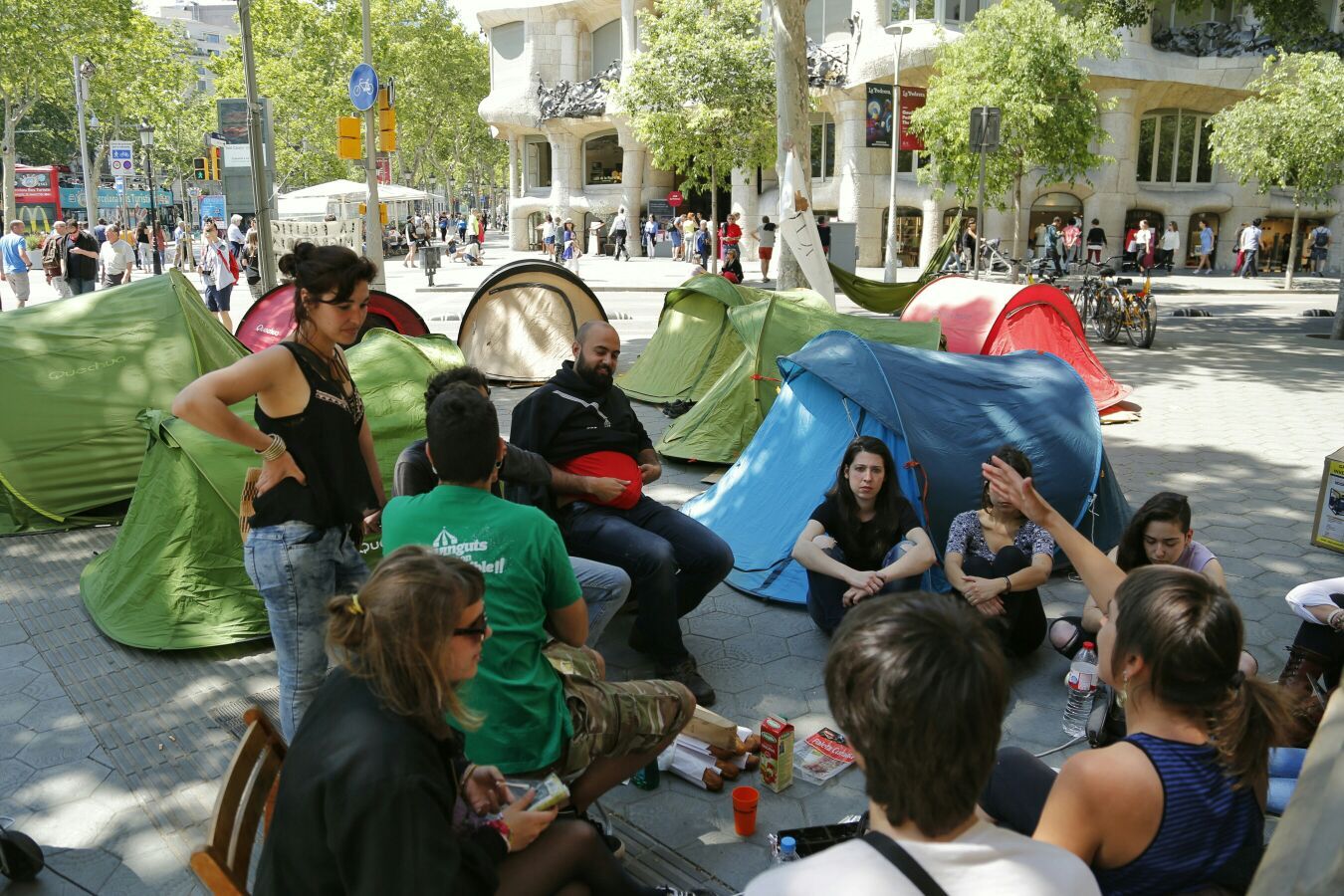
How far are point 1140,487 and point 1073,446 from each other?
2194 millimetres

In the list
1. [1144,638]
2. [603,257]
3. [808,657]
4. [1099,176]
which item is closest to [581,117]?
[603,257]

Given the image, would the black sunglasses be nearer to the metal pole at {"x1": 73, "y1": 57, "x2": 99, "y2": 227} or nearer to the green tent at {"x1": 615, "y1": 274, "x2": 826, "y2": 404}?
the green tent at {"x1": 615, "y1": 274, "x2": 826, "y2": 404}

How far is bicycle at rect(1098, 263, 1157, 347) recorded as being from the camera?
14.0m

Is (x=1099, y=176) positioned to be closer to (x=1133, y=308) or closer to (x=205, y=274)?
(x=1133, y=308)

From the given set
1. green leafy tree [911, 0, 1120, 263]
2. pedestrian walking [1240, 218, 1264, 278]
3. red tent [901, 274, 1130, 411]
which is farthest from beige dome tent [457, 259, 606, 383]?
pedestrian walking [1240, 218, 1264, 278]


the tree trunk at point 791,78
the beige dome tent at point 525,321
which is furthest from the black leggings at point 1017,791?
the tree trunk at point 791,78

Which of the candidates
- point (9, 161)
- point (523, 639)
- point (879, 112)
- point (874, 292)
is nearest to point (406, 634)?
point (523, 639)

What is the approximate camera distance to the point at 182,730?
427 centimetres

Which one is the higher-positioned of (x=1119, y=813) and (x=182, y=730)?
(x=1119, y=813)

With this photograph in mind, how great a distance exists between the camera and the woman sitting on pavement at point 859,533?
15.2 feet

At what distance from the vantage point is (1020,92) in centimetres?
1891

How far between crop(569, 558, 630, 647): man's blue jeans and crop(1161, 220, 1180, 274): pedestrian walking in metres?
27.7

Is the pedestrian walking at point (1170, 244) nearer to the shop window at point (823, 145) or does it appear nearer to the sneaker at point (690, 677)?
the shop window at point (823, 145)

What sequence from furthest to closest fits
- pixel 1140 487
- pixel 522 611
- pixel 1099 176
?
pixel 1099 176, pixel 1140 487, pixel 522 611
